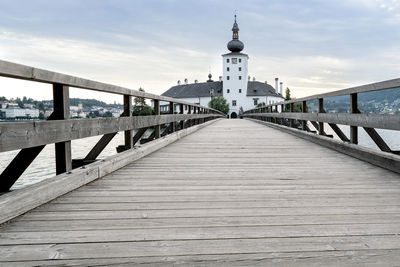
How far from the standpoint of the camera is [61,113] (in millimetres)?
2963

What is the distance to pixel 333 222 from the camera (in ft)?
7.57

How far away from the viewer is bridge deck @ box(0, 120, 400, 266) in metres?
1.81

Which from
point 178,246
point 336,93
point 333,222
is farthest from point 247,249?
point 336,93

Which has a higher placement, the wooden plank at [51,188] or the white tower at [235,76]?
the white tower at [235,76]

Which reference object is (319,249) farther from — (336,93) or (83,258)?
(336,93)

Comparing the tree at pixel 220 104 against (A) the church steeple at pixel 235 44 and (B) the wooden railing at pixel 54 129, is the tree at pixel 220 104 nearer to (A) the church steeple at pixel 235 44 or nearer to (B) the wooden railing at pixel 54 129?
(A) the church steeple at pixel 235 44

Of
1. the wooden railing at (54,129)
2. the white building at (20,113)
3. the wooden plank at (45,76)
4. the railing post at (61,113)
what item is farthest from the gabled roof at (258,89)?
the white building at (20,113)

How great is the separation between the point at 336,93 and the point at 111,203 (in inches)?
173

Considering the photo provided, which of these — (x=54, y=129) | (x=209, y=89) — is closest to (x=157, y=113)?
(x=54, y=129)

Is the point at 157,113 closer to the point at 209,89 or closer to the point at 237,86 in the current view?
the point at 237,86

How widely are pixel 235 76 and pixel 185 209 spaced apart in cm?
8439

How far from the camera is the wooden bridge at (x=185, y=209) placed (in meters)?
1.83

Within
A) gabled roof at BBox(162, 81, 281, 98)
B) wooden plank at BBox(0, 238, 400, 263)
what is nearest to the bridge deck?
wooden plank at BBox(0, 238, 400, 263)

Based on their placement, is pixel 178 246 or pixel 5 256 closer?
pixel 5 256
